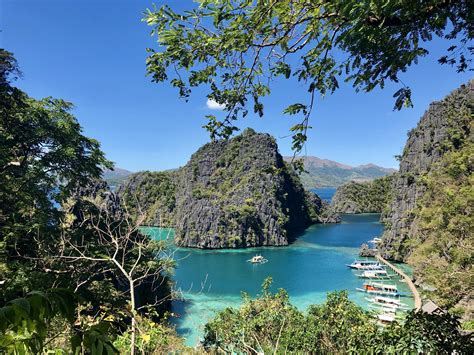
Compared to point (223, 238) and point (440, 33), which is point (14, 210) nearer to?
point (440, 33)

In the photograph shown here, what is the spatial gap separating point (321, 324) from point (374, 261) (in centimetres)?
2485

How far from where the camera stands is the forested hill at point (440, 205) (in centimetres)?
1158

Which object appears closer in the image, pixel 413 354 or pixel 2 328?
pixel 2 328

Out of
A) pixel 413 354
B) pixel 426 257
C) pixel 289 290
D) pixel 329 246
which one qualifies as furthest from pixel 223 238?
pixel 413 354

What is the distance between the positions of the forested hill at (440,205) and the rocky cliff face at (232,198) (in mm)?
15510

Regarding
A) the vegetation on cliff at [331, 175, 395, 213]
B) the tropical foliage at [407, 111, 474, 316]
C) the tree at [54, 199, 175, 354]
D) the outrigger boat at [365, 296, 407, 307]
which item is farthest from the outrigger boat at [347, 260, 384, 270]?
the vegetation on cliff at [331, 175, 395, 213]

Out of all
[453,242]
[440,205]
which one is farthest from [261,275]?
[453,242]

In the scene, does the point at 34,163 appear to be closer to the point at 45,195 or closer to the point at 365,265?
the point at 45,195

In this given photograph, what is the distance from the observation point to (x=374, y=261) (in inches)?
1294

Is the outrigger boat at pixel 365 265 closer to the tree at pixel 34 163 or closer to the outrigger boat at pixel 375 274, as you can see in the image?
the outrigger boat at pixel 375 274

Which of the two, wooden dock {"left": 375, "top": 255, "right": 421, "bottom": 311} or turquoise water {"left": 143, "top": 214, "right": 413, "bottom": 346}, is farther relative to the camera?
wooden dock {"left": 375, "top": 255, "right": 421, "bottom": 311}

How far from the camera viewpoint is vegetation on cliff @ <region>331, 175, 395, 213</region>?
76.1 m

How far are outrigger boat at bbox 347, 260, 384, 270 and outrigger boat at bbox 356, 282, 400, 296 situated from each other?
4.63 metres

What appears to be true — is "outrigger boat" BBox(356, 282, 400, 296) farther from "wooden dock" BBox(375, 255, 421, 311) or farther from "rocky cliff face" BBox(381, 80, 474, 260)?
"rocky cliff face" BBox(381, 80, 474, 260)
